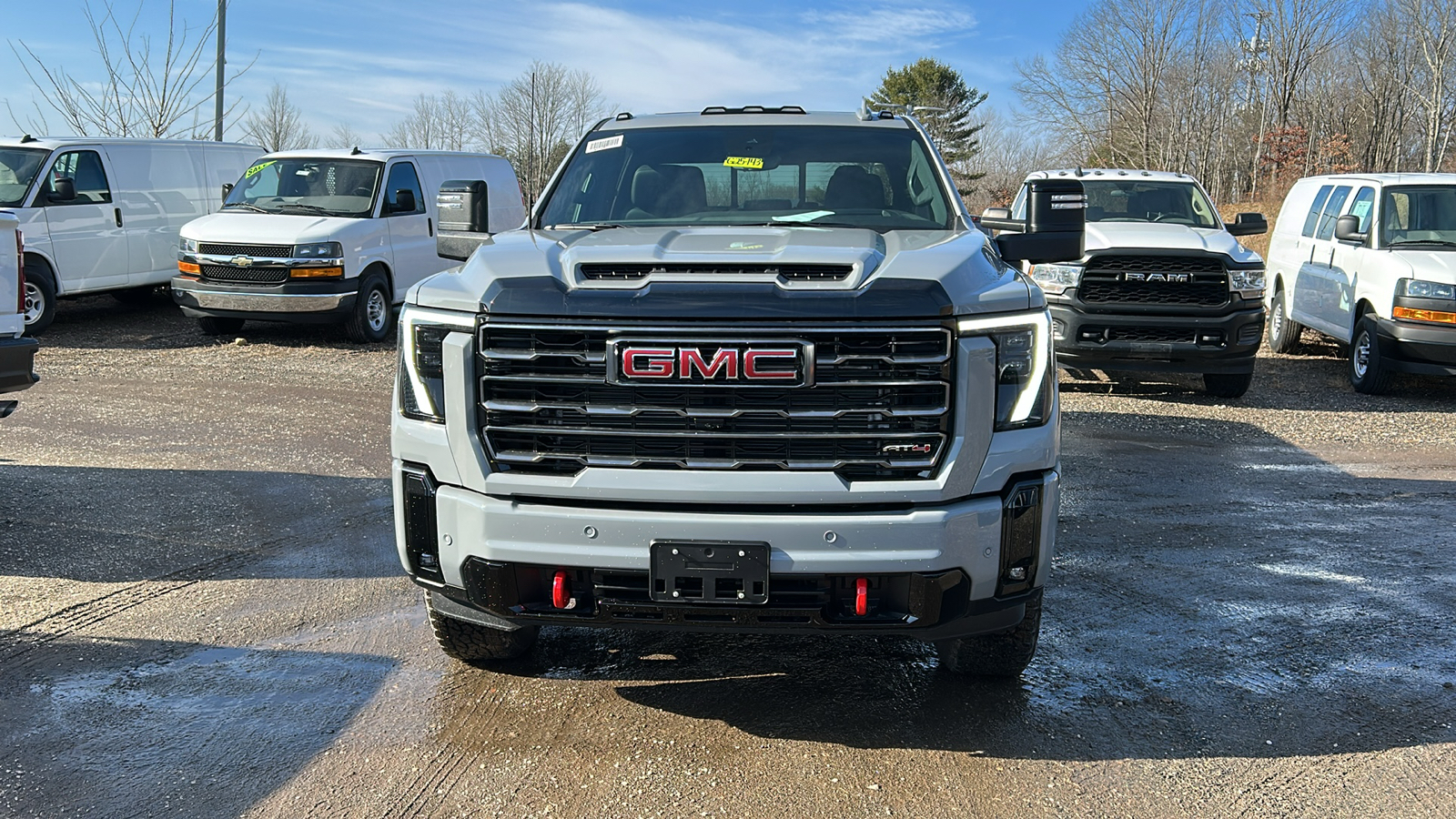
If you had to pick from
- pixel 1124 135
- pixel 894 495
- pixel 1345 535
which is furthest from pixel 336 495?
pixel 1124 135

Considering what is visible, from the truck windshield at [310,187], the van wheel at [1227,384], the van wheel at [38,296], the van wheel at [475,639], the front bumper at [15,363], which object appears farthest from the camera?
the truck windshield at [310,187]

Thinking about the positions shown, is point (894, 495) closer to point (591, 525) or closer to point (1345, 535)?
point (591, 525)

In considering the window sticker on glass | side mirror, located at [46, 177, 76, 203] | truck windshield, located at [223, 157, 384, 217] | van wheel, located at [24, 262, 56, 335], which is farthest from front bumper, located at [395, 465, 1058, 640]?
side mirror, located at [46, 177, 76, 203]

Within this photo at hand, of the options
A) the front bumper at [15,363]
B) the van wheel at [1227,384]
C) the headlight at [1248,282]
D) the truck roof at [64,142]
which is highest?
the truck roof at [64,142]

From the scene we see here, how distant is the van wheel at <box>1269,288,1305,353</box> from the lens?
47.0 ft

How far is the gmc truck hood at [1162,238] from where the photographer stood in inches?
416

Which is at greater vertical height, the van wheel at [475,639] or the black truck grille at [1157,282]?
the black truck grille at [1157,282]

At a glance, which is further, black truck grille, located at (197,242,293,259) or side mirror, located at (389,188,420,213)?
side mirror, located at (389,188,420,213)

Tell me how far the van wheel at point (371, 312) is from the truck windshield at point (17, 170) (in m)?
3.84

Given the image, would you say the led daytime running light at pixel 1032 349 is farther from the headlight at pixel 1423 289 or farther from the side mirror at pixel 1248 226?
the headlight at pixel 1423 289

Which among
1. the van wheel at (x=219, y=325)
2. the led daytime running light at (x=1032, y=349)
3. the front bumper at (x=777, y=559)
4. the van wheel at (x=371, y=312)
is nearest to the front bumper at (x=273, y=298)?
the van wheel at (x=371, y=312)

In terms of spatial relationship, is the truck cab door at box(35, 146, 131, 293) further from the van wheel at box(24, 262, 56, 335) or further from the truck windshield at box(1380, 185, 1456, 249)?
the truck windshield at box(1380, 185, 1456, 249)

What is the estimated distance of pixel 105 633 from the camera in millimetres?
4738

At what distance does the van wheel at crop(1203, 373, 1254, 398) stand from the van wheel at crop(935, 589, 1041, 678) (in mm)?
7749
